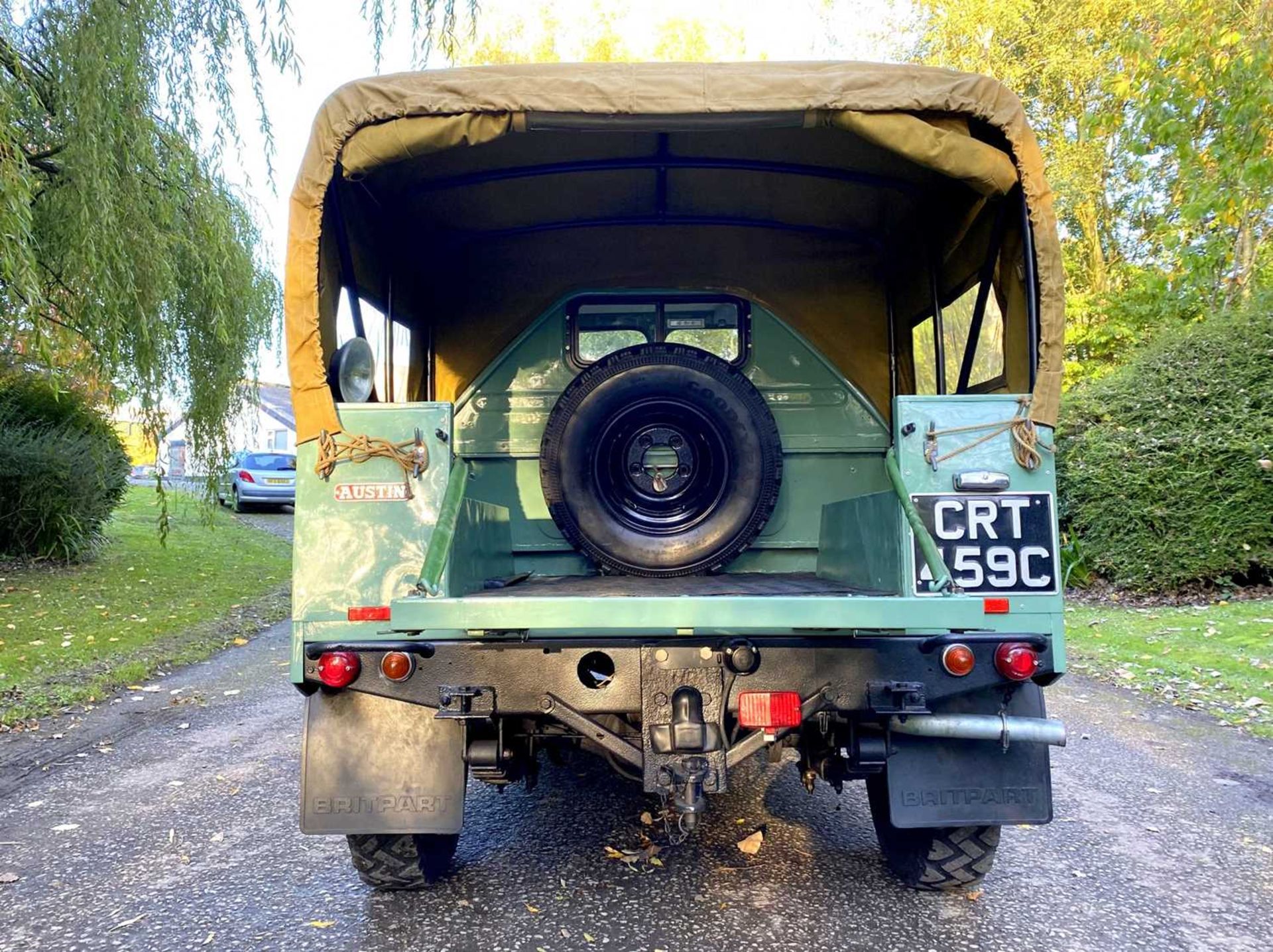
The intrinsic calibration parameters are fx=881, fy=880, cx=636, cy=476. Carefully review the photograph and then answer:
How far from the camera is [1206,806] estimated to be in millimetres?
4207

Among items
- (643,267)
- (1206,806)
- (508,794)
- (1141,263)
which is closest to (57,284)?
(643,267)

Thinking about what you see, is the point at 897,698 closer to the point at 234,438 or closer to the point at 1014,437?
the point at 1014,437

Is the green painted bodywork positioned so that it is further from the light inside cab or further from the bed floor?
the light inside cab

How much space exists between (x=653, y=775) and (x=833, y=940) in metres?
0.86

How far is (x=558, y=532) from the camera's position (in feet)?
14.4

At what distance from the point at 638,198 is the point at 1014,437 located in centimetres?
231

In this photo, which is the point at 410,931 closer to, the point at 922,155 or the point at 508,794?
the point at 508,794

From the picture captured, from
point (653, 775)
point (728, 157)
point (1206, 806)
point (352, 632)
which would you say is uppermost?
point (728, 157)

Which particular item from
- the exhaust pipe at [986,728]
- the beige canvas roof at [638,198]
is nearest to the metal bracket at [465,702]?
the beige canvas roof at [638,198]

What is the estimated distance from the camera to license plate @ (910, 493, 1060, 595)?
2.88m

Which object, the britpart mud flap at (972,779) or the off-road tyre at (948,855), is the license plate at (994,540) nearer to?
the britpart mud flap at (972,779)

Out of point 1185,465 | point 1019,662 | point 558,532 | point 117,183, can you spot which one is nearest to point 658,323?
point 558,532

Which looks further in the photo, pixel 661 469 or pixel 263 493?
pixel 263 493

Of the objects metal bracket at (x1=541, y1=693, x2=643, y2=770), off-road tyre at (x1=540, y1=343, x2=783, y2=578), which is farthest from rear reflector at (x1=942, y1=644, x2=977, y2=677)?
off-road tyre at (x1=540, y1=343, x2=783, y2=578)
